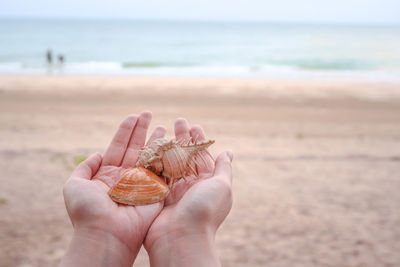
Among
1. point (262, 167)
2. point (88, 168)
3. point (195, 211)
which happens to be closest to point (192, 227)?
point (195, 211)

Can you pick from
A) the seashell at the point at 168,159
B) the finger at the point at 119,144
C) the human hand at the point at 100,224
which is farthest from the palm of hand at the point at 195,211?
the finger at the point at 119,144

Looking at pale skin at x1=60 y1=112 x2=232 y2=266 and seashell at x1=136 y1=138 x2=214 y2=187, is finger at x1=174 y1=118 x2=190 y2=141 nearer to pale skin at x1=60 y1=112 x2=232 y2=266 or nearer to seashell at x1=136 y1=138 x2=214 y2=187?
seashell at x1=136 y1=138 x2=214 y2=187

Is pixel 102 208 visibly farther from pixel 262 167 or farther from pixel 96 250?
pixel 262 167

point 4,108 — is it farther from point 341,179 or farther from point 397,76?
point 397,76

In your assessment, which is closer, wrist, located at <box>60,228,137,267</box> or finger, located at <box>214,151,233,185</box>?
wrist, located at <box>60,228,137,267</box>

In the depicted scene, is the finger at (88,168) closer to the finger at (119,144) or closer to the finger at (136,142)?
the finger at (119,144)

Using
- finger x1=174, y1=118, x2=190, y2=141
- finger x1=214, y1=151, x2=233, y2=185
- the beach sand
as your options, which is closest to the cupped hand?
finger x1=214, y1=151, x2=233, y2=185

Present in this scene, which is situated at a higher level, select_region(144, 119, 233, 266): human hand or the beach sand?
select_region(144, 119, 233, 266): human hand
